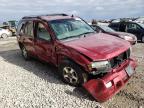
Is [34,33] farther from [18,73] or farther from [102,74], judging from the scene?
[102,74]

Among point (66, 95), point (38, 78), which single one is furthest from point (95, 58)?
point (38, 78)

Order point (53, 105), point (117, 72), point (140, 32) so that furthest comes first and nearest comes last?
point (140, 32) < point (117, 72) < point (53, 105)

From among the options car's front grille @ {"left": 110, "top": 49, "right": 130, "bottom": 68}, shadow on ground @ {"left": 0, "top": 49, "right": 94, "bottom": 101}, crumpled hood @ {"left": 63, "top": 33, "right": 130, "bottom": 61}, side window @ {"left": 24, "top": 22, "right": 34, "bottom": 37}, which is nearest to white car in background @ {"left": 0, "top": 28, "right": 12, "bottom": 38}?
shadow on ground @ {"left": 0, "top": 49, "right": 94, "bottom": 101}

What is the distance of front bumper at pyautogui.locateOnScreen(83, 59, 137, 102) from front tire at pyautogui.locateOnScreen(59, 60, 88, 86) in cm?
36

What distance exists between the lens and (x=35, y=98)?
18.4 ft

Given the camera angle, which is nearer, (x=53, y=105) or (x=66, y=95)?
(x=53, y=105)

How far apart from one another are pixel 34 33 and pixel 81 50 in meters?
2.84

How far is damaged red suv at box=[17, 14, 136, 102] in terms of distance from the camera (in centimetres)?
532

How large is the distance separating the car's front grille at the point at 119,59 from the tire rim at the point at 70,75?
967 mm

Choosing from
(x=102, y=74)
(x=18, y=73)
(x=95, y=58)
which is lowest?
(x=18, y=73)

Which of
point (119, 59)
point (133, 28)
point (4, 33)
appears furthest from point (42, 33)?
point (4, 33)

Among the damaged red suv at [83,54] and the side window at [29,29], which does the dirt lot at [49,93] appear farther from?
the side window at [29,29]

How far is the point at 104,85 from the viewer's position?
5.12 meters

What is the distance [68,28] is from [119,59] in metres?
1.99
